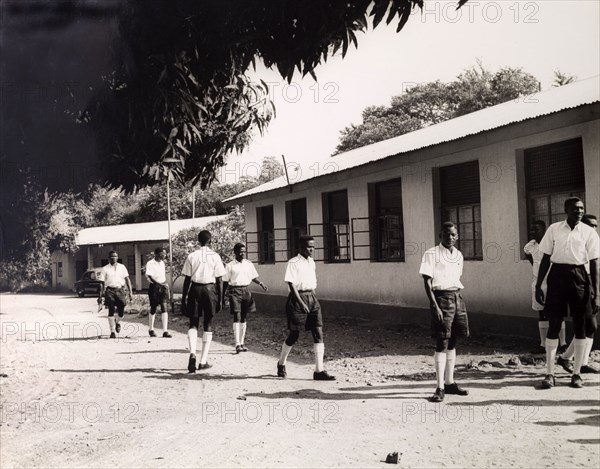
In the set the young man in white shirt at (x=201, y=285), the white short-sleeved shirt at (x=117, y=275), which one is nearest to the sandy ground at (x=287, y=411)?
the white short-sleeved shirt at (x=117, y=275)

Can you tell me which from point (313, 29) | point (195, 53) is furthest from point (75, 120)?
point (313, 29)

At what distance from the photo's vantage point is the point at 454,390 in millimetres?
6105

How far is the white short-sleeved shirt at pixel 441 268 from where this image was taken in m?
5.88

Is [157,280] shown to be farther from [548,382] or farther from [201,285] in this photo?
[548,382]

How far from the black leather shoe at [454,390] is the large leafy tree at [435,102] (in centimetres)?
2855

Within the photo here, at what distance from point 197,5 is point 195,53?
0.25 meters

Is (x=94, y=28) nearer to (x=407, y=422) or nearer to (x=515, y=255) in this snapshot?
(x=407, y=422)

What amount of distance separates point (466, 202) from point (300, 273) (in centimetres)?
450

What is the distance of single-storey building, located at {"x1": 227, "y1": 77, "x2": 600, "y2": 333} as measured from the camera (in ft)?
28.1

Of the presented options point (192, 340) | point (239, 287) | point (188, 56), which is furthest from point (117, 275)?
point (188, 56)

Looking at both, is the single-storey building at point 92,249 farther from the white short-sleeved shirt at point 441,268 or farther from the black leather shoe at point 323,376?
the white short-sleeved shirt at point 441,268

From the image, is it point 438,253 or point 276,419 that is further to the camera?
point 438,253

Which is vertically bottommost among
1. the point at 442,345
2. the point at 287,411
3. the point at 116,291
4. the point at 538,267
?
the point at 287,411

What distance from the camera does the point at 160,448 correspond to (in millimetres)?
4719
